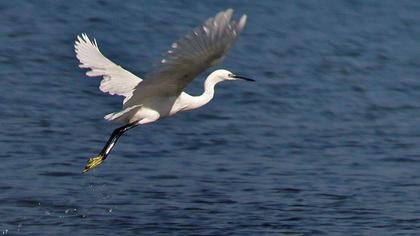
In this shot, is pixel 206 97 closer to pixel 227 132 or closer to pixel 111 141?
pixel 111 141

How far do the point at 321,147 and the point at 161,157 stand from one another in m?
1.67

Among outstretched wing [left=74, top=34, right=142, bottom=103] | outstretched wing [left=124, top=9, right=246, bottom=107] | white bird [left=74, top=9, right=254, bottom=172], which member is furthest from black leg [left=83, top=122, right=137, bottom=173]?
outstretched wing [left=124, top=9, right=246, bottom=107]

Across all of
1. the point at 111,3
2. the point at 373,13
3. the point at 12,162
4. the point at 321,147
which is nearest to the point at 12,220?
A: the point at 12,162

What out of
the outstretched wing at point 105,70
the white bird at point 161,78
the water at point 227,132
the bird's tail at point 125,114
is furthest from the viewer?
the water at point 227,132

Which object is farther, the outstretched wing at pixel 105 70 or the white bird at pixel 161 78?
the outstretched wing at pixel 105 70

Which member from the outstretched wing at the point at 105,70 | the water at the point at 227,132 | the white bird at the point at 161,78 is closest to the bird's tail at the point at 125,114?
the white bird at the point at 161,78

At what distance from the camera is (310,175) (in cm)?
1130

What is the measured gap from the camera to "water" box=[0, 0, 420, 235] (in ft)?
33.0

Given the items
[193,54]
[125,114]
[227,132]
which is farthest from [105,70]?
[227,132]

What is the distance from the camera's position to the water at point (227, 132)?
10047 millimetres

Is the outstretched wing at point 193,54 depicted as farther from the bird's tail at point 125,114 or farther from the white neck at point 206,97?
the white neck at point 206,97

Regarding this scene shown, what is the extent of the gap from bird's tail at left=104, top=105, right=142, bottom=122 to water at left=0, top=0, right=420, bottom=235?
0.85 meters

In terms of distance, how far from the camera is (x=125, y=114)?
9.27 m

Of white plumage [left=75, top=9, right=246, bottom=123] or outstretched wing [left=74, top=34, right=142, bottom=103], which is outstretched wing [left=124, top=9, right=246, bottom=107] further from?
outstretched wing [left=74, top=34, right=142, bottom=103]
